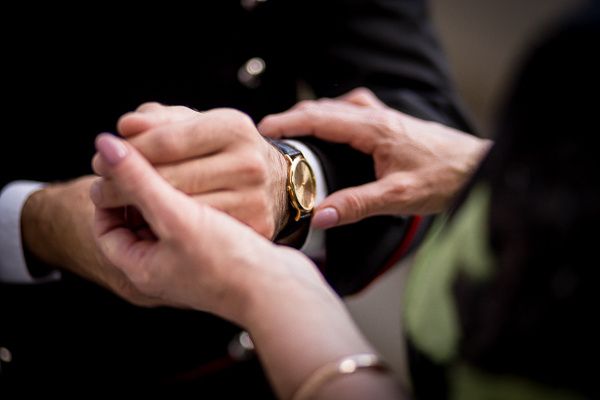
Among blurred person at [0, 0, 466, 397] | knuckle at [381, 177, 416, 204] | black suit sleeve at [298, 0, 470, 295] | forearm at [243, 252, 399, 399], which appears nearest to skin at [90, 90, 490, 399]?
forearm at [243, 252, 399, 399]

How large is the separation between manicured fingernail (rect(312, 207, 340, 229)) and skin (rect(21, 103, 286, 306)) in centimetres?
4

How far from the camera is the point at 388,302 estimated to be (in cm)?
146

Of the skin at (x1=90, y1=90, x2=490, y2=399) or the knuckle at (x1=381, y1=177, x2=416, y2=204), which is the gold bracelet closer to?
the skin at (x1=90, y1=90, x2=490, y2=399)

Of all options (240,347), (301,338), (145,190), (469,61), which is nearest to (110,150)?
(145,190)

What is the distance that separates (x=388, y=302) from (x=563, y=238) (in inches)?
49.5

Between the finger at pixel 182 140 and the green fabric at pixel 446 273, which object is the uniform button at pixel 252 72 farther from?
the green fabric at pixel 446 273

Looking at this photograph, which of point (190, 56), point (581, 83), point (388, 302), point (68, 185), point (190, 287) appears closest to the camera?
point (581, 83)

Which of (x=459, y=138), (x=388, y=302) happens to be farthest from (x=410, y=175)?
(x=388, y=302)

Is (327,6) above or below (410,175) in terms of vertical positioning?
above

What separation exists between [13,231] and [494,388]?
19.8 inches

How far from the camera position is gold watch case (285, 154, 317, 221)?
0.51 metres

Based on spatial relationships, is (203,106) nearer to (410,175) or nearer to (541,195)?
(410,175)

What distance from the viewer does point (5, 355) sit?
23.9 inches

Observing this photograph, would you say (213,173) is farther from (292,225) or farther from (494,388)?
(494,388)
